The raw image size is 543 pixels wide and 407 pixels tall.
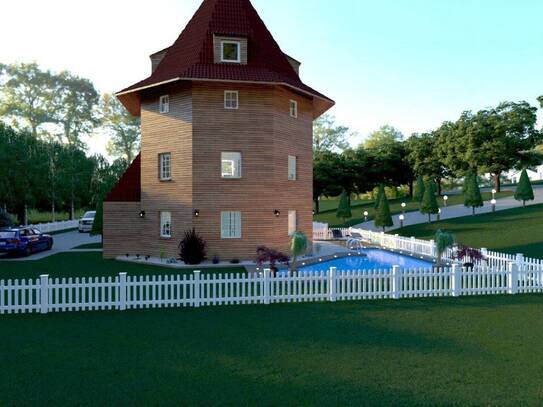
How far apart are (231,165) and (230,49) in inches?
230

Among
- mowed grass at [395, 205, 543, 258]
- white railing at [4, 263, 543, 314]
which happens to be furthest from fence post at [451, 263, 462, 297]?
mowed grass at [395, 205, 543, 258]

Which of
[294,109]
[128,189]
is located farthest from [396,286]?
[128,189]

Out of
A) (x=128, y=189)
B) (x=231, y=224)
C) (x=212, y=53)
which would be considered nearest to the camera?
(x=231, y=224)

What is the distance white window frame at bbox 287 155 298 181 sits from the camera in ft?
76.3

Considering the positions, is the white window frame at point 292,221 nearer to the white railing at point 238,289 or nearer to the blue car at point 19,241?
the white railing at point 238,289

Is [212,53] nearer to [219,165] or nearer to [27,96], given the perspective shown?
[219,165]

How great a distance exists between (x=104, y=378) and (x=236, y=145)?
50.8ft

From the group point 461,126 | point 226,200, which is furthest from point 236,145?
point 461,126

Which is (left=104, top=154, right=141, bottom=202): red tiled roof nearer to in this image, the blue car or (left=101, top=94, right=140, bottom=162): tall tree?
the blue car

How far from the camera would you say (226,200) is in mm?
21109

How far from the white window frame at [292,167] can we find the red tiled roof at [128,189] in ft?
27.6

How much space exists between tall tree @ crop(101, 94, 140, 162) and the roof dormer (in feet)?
181

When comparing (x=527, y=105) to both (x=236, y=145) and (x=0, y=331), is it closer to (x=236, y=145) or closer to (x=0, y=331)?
(x=236, y=145)

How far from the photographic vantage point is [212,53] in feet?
71.1
